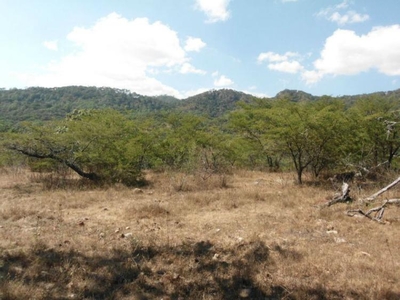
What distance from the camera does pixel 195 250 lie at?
5254 mm

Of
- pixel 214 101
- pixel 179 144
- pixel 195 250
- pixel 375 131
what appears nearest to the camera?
pixel 195 250

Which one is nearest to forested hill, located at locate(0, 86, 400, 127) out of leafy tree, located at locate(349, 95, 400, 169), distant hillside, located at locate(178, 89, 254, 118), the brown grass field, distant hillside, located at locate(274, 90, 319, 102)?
distant hillside, located at locate(178, 89, 254, 118)

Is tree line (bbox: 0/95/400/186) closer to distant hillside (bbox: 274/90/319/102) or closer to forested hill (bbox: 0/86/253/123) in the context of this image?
distant hillside (bbox: 274/90/319/102)

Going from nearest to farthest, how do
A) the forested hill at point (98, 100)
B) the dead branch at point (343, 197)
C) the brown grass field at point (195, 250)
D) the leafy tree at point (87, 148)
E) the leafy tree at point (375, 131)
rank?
the brown grass field at point (195, 250)
the dead branch at point (343, 197)
the leafy tree at point (87, 148)
the leafy tree at point (375, 131)
the forested hill at point (98, 100)

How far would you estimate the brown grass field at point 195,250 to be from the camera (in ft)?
13.0

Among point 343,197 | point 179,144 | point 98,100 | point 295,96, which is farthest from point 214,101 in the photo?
point 343,197

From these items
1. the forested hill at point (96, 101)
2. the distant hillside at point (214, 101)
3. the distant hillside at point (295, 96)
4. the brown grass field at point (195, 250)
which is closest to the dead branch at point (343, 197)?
the brown grass field at point (195, 250)

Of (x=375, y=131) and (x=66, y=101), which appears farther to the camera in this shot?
(x=66, y=101)

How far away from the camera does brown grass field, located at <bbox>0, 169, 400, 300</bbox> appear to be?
13.0ft

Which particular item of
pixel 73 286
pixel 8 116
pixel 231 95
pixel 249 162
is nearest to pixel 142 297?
pixel 73 286

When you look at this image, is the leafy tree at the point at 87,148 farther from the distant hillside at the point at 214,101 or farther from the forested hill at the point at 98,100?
the distant hillside at the point at 214,101

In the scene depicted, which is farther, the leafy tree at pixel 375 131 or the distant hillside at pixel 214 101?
the distant hillside at pixel 214 101

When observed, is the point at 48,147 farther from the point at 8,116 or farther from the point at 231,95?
the point at 231,95

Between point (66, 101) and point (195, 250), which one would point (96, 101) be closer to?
point (66, 101)
